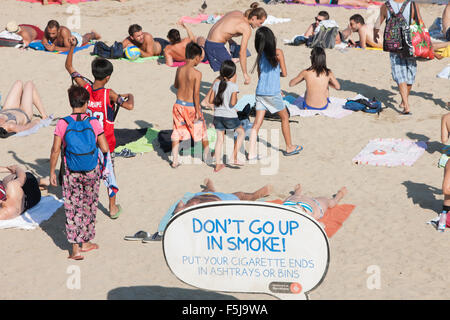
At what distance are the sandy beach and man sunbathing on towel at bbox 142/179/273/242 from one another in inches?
5.6

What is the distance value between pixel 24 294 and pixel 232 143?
14.4ft

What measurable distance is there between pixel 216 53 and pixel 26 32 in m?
5.28

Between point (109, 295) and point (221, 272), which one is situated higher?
point (221, 272)

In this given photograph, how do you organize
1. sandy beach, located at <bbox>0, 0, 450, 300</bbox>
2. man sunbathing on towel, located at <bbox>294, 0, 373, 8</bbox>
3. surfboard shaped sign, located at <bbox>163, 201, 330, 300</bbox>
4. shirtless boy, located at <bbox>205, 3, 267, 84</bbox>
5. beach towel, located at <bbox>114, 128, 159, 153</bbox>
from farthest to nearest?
man sunbathing on towel, located at <bbox>294, 0, 373, 8</bbox> < shirtless boy, located at <bbox>205, 3, 267, 84</bbox> < beach towel, located at <bbox>114, 128, 159, 153</bbox> < sandy beach, located at <bbox>0, 0, 450, 300</bbox> < surfboard shaped sign, located at <bbox>163, 201, 330, 300</bbox>

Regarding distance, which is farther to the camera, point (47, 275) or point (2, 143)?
point (2, 143)

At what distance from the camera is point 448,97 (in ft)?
37.3

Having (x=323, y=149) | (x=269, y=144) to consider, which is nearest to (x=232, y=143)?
(x=269, y=144)

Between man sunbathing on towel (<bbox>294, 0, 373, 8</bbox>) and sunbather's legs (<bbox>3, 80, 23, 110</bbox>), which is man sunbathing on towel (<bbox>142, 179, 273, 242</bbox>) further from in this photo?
man sunbathing on towel (<bbox>294, 0, 373, 8</bbox>)

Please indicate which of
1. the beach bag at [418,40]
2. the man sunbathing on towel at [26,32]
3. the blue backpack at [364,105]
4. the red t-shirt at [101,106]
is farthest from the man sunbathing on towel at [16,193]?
the man sunbathing on towel at [26,32]

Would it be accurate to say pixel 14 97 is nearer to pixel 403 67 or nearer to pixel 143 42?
pixel 143 42

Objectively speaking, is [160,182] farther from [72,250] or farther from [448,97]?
[448,97]

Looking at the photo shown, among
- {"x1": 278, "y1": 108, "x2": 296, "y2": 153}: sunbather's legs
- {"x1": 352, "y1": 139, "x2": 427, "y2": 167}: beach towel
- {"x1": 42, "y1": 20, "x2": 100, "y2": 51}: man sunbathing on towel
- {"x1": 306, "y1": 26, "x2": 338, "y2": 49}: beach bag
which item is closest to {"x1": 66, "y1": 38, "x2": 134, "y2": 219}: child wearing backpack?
{"x1": 278, "y1": 108, "x2": 296, "y2": 153}: sunbather's legs

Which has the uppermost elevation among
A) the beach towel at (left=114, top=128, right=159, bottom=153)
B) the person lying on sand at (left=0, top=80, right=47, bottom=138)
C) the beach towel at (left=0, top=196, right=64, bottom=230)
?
the person lying on sand at (left=0, top=80, right=47, bottom=138)

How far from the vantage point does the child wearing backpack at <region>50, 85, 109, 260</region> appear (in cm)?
625
